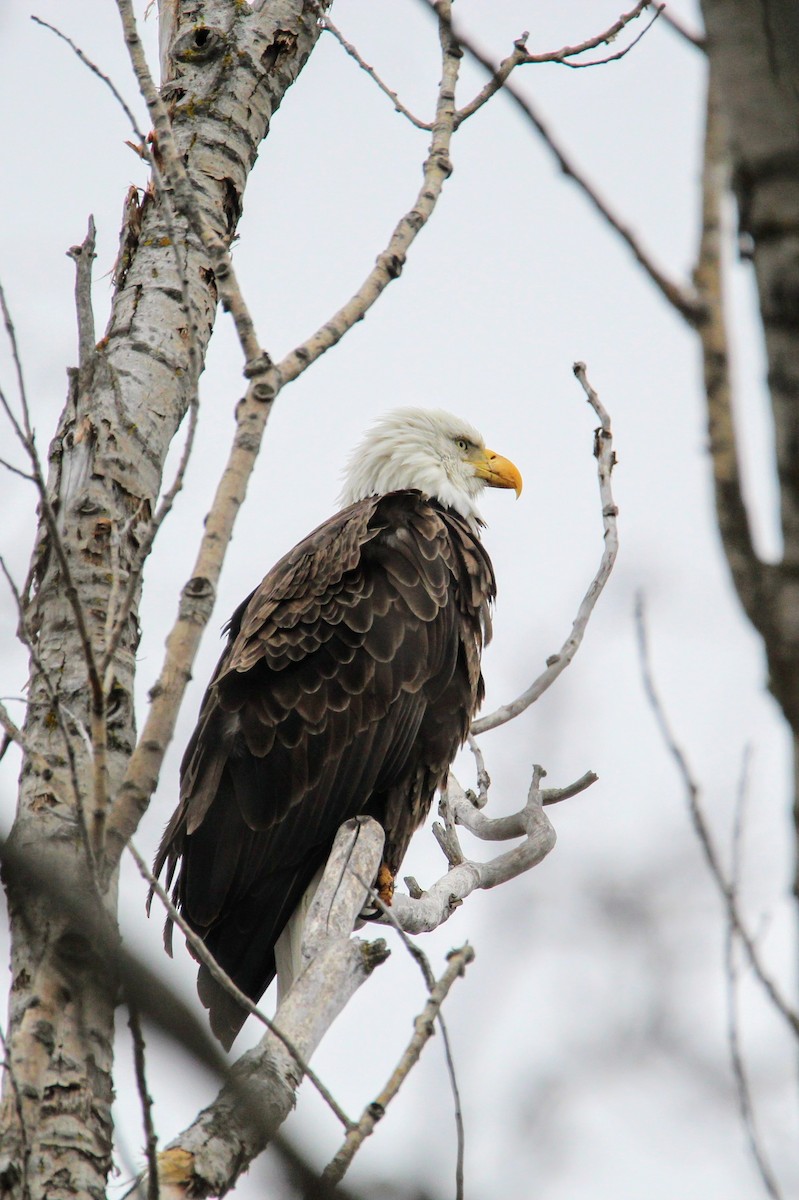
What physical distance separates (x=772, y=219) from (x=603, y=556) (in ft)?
10.7

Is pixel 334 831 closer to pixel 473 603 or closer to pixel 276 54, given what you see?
pixel 473 603

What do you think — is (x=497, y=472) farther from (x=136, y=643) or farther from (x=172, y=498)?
(x=172, y=498)

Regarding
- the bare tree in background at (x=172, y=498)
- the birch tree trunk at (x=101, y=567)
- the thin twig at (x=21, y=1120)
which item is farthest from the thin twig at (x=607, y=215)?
the thin twig at (x=21, y=1120)

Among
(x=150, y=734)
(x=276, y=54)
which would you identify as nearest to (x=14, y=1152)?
(x=150, y=734)

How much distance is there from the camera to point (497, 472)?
6.62 metres

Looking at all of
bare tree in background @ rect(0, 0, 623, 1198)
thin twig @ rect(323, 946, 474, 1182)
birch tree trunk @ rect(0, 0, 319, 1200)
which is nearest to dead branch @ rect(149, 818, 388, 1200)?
bare tree in background @ rect(0, 0, 623, 1198)

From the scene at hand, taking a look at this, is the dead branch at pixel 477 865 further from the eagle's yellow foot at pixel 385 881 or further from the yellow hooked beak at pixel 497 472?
the yellow hooked beak at pixel 497 472

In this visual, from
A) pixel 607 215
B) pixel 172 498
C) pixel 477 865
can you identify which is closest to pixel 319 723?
pixel 477 865

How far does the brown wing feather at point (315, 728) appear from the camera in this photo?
16.6 ft

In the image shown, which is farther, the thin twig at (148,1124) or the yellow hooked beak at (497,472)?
the yellow hooked beak at (497,472)

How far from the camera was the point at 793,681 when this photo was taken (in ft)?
4.05

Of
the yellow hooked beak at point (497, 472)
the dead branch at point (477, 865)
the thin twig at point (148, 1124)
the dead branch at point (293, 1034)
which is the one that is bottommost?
the thin twig at point (148, 1124)

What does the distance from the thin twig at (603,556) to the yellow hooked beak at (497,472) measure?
2.09 metres

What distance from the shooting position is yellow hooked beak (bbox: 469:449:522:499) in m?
6.61
